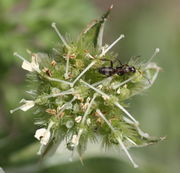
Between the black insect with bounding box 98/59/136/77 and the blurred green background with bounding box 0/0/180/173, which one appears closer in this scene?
the black insect with bounding box 98/59/136/77

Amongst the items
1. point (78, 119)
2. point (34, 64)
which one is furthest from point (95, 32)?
point (78, 119)

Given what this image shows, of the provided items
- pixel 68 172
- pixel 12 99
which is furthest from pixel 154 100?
pixel 12 99

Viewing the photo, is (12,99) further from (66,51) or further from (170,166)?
(170,166)

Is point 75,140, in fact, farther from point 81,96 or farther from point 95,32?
point 95,32

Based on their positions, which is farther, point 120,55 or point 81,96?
point 120,55

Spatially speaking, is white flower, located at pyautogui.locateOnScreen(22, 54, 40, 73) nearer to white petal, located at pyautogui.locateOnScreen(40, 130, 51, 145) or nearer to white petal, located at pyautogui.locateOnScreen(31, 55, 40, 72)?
→ white petal, located at pyautogui.locateOnScreen(31, 55, 40, 72)

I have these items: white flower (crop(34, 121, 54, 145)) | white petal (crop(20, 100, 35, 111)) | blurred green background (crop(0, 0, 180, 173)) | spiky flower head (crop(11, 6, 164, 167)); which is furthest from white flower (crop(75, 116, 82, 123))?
blurred green background (crop(0, 0, 180, 173))

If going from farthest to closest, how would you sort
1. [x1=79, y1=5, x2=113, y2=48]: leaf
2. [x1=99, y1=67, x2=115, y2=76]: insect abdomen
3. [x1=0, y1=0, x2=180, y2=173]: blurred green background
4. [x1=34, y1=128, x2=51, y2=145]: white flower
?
[x1=0, y1=0, x2=180, y2=173]: blurred green background, [x1=79, y1=5, x2=113, y2=48]: leaf, [x1=99, y1=67, x2=115, y2=76]: insect abdomen, [x1=34, y1=128, x2=51, y2=145]: white flower
